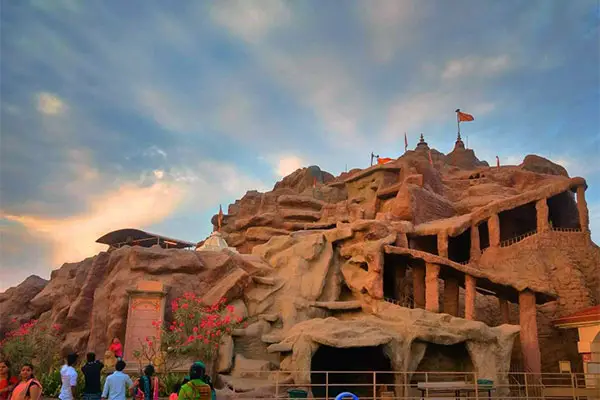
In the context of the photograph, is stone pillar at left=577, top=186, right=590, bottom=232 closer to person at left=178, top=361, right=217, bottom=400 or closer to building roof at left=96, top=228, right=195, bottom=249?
building roof at left=96, top=228, right=195, bottom=249

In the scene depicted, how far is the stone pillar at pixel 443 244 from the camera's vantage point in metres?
27.4

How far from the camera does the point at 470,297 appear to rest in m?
23.5

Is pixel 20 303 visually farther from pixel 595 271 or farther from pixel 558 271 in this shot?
pixel 595 271

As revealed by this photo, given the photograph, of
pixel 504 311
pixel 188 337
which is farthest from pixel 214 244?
pixel 504 311

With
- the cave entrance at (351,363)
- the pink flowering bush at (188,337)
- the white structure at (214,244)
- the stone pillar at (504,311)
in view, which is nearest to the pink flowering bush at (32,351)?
the pink flowering bush at (188,337)

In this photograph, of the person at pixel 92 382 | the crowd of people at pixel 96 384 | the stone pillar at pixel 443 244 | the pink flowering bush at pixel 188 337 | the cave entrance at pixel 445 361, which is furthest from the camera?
the stone pillar at pixel 443 244

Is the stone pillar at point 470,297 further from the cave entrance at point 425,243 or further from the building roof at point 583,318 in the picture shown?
the cave entrance at point 425,243

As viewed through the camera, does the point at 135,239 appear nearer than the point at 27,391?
No

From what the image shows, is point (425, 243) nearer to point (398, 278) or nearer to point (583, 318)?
point (398, 278)

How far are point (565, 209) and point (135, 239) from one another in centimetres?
2717

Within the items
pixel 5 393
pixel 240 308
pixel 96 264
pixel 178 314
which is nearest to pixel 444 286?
pixel 240 308

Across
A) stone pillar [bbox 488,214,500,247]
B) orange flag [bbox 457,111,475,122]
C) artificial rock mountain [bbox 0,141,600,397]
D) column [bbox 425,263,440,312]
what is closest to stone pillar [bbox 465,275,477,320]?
artificial rock mountain [bbox 0,141,600,397]

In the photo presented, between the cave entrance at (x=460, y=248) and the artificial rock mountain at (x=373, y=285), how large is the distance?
75 millimetres

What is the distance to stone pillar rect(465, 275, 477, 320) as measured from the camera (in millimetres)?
23297
